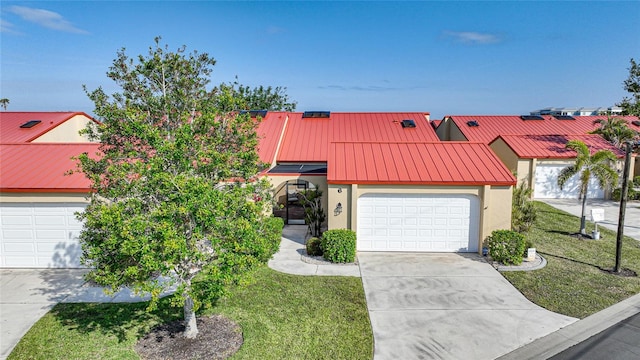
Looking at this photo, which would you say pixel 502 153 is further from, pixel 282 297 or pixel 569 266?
pixel 282 297

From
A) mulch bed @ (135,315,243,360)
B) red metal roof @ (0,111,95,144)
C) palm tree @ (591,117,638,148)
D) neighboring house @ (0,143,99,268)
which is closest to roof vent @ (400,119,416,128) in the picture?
palm tree @ (591,117,638,148)

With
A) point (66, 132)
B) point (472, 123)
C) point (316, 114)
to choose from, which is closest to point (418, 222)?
point (316, 114)

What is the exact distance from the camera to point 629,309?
10.2 metres

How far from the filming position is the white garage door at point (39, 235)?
492 inches

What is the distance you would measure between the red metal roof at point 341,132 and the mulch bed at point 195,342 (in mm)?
13116

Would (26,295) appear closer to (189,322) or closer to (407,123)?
(189,322)

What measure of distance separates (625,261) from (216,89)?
1449 cm

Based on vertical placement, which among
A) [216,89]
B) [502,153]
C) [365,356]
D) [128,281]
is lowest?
[365,356]

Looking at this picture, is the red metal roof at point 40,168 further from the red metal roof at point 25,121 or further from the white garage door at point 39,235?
the red metal roof at point 25,121

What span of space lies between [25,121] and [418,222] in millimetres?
24102

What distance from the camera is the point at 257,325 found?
905 cm

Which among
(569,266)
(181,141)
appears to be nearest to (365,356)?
(181,141)

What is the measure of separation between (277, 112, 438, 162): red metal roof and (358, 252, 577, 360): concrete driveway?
33.1 feet

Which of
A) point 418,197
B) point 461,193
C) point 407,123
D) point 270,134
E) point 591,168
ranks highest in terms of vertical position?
point 407,123
